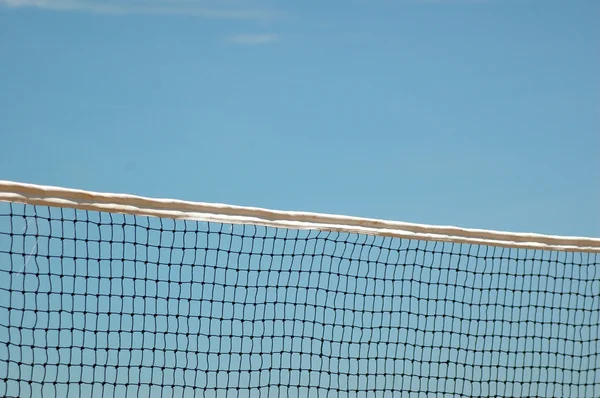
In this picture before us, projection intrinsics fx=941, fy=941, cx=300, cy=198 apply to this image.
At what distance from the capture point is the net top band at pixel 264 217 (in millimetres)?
6301

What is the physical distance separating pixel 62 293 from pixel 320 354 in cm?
194

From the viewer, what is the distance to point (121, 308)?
21.1ft

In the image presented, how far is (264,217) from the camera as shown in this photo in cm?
680

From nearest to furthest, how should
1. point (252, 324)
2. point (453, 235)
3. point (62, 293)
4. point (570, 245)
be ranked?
point (62, 293) → point (252, 324) → point (453, 235) → point (570, 245)

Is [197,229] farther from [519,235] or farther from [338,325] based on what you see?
[519,235]

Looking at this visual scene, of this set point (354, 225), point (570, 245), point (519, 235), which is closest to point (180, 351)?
point (354, 225)

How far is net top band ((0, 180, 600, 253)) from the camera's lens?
248 inches

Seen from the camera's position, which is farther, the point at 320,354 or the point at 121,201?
the point at 320,354

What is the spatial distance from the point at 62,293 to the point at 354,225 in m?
2.17

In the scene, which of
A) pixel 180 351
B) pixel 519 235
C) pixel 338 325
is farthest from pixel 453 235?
pixel 180 351

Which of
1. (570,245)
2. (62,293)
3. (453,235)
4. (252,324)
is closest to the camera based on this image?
(62,293)

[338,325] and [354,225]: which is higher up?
[354,225]

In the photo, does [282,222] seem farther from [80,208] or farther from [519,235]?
[519,235]

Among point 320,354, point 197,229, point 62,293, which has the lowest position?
point 320,354
